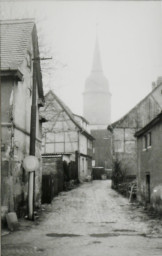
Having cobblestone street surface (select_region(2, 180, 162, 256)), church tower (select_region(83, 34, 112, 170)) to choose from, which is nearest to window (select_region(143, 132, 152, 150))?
cobblestone street surface (select_region(2, 180, 162, 256))

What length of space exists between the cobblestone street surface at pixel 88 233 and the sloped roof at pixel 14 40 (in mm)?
5210

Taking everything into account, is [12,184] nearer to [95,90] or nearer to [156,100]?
[156,100]

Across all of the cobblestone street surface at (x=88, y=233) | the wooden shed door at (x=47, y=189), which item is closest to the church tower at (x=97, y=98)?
the wooden shed door at (x=47, y=189)

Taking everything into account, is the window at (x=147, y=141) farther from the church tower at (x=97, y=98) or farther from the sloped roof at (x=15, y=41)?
the church tower at (x=97, y=98)

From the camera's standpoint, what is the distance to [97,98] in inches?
2832

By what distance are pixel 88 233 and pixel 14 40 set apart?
732 centimetres

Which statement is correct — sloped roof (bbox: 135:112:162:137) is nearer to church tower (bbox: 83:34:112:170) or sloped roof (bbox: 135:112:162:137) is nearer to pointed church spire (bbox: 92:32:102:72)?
church tower (bbox: 83:34:112:170)

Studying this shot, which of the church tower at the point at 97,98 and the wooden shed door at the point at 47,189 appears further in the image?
the church tower at the point at 97,98

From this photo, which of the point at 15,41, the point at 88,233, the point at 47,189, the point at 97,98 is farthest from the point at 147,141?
the point at 97,98

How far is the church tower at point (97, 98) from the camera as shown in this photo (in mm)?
69812

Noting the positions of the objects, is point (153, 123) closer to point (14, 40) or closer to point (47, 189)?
point (14, 40)

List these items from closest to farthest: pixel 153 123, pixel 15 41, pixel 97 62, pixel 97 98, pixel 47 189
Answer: pixel 15 41, pixel 153 123, pixel 47 189, pixel 97 62, pixel 97 98

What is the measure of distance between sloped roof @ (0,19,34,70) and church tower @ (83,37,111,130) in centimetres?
5537

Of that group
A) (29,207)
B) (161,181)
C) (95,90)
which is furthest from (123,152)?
(95,90)
